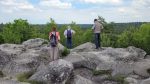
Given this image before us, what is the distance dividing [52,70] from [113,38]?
75437 mm

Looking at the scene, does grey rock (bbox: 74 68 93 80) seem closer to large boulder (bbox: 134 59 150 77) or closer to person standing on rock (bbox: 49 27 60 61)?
person standing on rock (bbox: 49 27 60 61)

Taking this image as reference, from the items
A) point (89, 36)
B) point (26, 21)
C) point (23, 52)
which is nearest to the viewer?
point (23, 52)

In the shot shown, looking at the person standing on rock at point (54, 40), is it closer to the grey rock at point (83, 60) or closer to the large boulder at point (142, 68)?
the grey rock at point (83, 60)

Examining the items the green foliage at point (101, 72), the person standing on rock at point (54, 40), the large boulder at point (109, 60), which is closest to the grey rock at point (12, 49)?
the large boulder at point (109, 60)

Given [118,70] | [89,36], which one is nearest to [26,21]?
[89,36]

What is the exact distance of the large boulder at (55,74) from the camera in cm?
→ 2323

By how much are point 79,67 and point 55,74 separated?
3.63 metres

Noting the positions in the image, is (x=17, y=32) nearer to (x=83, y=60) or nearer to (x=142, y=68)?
(x=83, y=60)

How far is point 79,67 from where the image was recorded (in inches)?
1053

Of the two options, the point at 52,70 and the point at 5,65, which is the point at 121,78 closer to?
the point at 52,70

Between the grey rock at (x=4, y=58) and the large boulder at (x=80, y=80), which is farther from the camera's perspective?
the grey rock at (x=4, y=58)

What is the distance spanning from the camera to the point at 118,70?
26281mm

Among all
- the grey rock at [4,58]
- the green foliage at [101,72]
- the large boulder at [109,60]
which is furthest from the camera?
the grey rock at [4,58]

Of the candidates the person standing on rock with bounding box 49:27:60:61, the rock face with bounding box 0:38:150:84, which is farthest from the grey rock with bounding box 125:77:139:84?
the person standing on rock with bounding box 49:27:60:61
